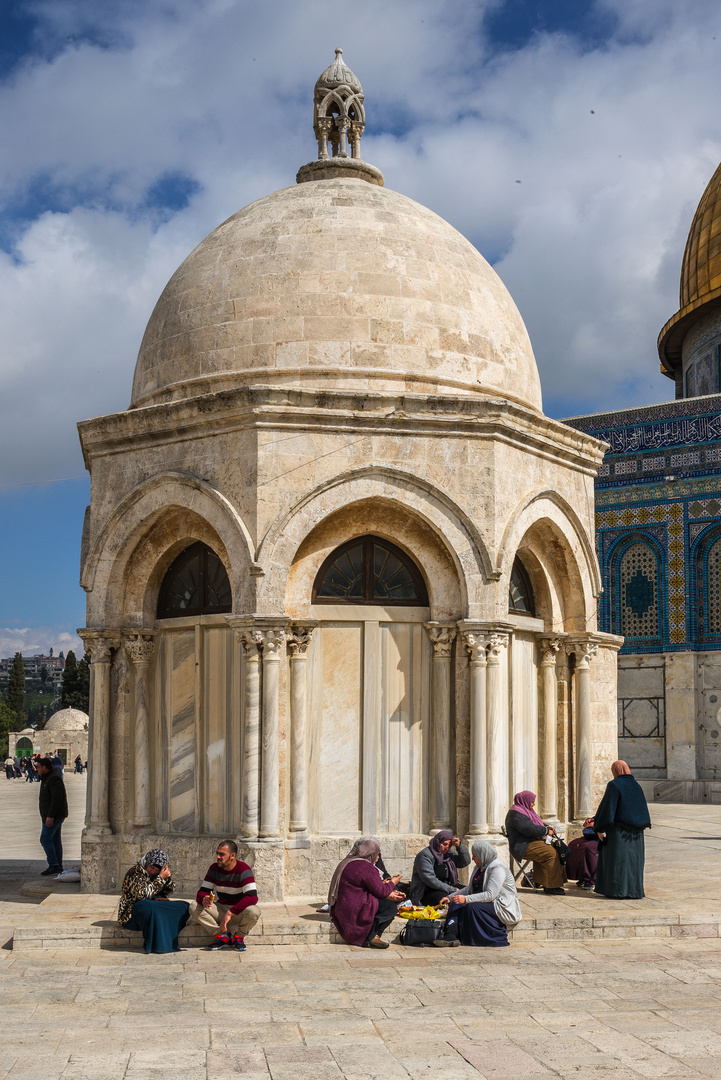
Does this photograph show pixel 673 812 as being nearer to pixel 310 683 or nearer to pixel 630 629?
pixel 630 629

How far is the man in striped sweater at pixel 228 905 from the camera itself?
8.23 meters

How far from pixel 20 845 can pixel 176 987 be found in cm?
Answer: 949

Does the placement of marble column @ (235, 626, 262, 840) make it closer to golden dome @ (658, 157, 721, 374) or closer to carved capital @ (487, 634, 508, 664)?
carved capital @ (487, 634, 508, 664)

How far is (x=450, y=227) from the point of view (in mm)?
12016

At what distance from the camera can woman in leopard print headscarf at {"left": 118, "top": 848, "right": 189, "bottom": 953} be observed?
26.7ft

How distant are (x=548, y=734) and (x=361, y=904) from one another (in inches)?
148

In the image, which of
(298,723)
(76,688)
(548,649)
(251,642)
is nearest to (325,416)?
(251,642)

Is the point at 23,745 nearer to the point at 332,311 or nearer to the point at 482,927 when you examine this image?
the point at 332,311

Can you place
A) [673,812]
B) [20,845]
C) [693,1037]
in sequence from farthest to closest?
1. [673,812]
2. [20,845]
3. [693,1037]

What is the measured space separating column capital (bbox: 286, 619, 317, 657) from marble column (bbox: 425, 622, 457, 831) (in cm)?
105

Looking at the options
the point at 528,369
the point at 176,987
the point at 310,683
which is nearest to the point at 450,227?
the point at 528,369

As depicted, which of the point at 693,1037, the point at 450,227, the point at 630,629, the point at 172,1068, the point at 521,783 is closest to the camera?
the point at 172,1068

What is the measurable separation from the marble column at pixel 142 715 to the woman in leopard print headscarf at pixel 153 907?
2.10 meters

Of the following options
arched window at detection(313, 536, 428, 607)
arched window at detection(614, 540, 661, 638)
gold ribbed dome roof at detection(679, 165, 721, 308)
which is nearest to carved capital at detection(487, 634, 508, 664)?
arched window at detection(313, 536, 428, 607)
